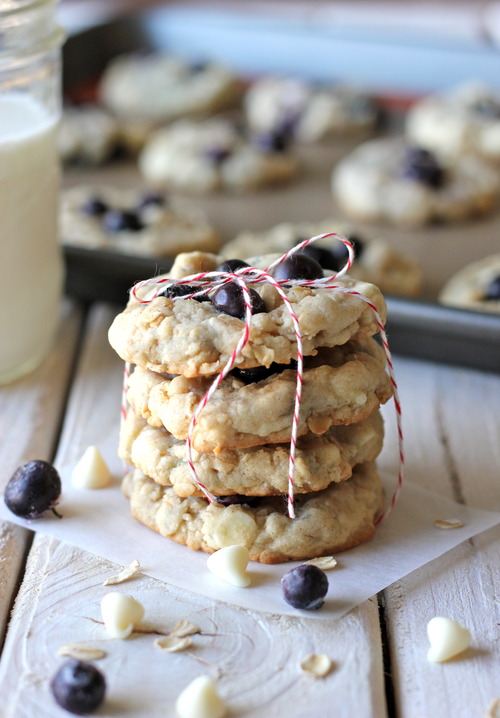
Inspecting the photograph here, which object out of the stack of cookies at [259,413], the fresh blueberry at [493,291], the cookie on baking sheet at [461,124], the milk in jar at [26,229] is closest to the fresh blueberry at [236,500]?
the stack of cookies at [259,413]

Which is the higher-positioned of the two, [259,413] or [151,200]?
[259,413]

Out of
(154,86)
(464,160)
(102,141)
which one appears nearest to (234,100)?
(154,86)

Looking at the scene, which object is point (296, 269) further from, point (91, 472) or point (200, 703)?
point (200, 703)

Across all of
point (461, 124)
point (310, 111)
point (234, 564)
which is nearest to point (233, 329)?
point (234, 564)

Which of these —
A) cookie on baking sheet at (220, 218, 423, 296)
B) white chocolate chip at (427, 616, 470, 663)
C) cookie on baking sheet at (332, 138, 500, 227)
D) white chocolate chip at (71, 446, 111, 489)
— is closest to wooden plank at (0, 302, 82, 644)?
white chocolate chip at (71, 446, 111, 489)

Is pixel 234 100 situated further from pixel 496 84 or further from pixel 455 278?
pixel 455 278

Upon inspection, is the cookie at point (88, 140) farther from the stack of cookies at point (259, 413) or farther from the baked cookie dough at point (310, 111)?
the stack of cookies at point (259, 413)
